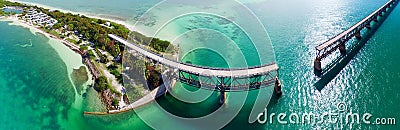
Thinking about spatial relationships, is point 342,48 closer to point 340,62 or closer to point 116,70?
point 340,62

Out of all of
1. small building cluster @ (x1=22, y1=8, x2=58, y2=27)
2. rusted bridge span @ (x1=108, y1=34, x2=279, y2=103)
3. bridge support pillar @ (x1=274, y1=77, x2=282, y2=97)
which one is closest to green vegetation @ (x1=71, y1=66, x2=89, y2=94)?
rusted bridge span @ (x1=108, y1=34, x2=279, y2=103)

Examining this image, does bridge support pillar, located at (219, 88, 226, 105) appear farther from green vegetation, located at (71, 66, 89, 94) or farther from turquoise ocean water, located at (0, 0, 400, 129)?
green vegetation, located at (71, 66, 89, 94)

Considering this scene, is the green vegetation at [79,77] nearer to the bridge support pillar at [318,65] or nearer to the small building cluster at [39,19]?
the small building cluster at [39,19]

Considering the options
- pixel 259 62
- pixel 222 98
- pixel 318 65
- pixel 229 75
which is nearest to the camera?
pixel 229 75

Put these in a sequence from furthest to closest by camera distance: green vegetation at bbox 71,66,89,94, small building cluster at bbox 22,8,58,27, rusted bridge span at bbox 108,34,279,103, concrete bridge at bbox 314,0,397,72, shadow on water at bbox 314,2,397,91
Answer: small building cluster at bbox 22,8,58,27 → concrete bridge at bbox 314,0,397,72 → green vegetation at bbox 71,66,89,94 → shadow on water at bbox 314,2,397,91 → rusted bridge span at bbox 108,34,279,103

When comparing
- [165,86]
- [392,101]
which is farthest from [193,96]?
[392,101]

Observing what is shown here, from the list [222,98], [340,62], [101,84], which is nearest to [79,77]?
[101,84]

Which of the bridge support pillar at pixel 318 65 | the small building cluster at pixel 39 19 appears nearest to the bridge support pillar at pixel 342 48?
the bridge support pillar at pixel 318 65
